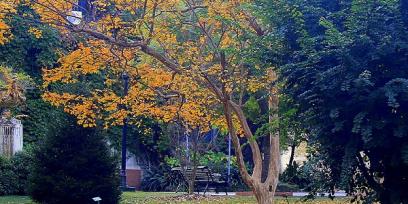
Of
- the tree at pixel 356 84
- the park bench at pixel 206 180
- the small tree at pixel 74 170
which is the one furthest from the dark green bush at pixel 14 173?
the tree at pixel 356 84

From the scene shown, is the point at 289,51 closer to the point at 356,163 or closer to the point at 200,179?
the point at 356,163

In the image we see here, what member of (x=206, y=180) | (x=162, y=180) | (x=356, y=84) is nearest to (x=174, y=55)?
(x=356, y=84)

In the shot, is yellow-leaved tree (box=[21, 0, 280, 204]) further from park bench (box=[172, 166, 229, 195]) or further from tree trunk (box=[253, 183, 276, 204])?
park bench (box=[172, 166, 229, 195])

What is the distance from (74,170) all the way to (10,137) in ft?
31.6

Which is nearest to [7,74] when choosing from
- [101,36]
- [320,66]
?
[101,36]

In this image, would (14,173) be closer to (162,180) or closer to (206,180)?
(206,180)

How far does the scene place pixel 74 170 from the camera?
1398 cm

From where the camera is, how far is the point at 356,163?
9484 mm

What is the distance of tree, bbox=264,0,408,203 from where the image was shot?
8500 millimetres

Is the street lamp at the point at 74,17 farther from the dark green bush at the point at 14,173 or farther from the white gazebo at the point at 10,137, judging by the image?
the white gazebo at the point at 10,137

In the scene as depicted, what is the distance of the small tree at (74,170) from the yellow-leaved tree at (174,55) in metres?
0.46

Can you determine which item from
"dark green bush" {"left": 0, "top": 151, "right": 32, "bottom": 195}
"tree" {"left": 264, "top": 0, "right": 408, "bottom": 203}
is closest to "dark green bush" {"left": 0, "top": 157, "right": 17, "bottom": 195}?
"dark green bush" {"left": 0, "top": 151, "right": 32, "bottom": 195}

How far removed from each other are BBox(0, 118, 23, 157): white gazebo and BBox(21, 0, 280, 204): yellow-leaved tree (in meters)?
7.30

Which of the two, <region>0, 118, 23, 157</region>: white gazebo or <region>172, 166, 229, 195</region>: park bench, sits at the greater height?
<region>0, 118, 23, 157</region>: white gazebo
